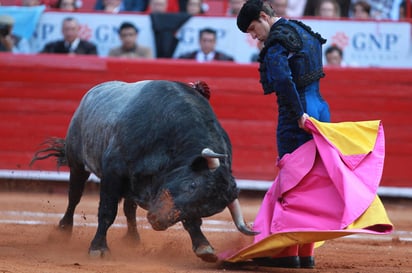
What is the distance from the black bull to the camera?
5.39 m

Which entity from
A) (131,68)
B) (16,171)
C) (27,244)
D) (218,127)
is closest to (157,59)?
(131,68)

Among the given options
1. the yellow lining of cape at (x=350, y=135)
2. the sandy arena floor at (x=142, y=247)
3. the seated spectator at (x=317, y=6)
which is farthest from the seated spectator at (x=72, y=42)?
the yellow lining of cape at (x=350, y=135)

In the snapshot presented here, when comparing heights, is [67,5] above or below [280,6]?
below

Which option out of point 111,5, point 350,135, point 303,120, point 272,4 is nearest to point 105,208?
A: point 303,120

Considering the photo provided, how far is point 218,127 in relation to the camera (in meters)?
5.71

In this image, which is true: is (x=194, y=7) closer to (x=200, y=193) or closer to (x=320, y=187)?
(x=320, y=187)

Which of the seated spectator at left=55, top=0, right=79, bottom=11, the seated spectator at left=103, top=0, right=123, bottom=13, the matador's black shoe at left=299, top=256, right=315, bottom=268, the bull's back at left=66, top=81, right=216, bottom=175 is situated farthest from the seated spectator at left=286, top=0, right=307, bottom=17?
the matador's black shoe at left=299, top=256, right=315, bottom=268

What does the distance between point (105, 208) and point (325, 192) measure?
140cm

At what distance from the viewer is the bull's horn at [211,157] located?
5.27 m

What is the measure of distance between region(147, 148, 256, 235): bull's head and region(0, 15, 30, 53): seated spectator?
543 centimetres

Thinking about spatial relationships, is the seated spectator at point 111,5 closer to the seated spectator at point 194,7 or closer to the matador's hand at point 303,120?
the seated spectator at point 194,7

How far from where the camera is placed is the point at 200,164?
5.40 m

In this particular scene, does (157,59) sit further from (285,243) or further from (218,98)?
(285,243)

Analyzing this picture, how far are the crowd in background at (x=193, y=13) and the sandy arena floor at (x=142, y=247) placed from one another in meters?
1.83
